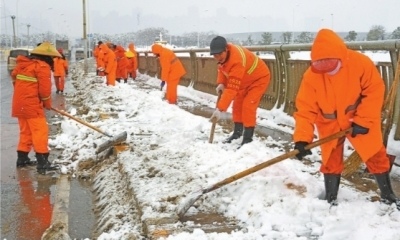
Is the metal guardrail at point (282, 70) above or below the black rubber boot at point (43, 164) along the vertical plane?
above

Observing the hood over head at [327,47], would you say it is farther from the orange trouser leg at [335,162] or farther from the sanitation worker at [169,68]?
the sanitation worker at [169,68]

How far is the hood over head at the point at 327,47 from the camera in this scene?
3.48 metres

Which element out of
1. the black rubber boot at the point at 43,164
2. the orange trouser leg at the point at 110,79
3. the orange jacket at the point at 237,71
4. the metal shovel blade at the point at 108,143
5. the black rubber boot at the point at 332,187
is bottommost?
the black rubber boot at the point at 43,164

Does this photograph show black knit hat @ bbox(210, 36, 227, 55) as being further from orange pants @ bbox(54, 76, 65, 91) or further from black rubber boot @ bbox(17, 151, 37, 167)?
orange pants @ bbox(54, 76, 65, 91)

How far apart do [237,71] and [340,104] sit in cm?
207

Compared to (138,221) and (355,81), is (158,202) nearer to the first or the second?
(138,221)

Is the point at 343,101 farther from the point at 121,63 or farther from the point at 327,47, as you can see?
the point at 121,63

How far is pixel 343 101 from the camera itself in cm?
364

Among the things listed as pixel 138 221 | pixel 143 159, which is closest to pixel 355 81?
pixel 138 221

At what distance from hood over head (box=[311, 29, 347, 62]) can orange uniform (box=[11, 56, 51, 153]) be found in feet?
12.6

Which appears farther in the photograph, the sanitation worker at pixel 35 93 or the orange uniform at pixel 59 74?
the orange uniform at pixel 59 74

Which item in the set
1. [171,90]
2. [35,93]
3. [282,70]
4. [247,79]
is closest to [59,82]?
[171,90]

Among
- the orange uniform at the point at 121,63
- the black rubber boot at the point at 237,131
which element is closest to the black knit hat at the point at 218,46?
the black rubber boot at the point at 237,131

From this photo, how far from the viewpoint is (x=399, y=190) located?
4402 millimetres
